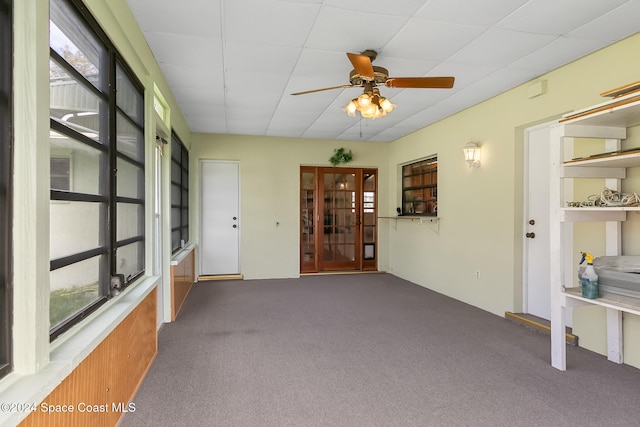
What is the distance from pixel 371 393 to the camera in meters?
2.26

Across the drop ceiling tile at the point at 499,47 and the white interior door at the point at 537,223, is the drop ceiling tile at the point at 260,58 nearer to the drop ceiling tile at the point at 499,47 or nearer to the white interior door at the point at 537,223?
the drop ceiling tile at the point at 499,47

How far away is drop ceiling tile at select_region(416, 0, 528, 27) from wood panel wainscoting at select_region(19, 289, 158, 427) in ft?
9.14

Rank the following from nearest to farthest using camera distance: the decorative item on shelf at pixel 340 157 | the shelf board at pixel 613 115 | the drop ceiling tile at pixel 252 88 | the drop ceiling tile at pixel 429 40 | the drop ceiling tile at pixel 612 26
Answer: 1. the shelf board at pixel 613 115
2. the drop ceiling tile at pixel 612 26
3. the drop ceiling tile at pixel 429 40
4. the drop ceiling tile at pixel 252 88
5. the decorative item on shelf at pixel 340 157

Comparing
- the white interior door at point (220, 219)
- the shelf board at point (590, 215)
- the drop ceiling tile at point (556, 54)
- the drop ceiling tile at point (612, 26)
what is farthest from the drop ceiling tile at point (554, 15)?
the white interior door at point (220, 219)

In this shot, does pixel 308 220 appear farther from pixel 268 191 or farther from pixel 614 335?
pixel 614 335

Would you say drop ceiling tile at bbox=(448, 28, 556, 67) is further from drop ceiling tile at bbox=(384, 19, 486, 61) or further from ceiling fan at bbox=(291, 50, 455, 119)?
ceiling fan at bbox=(291, 50, 455, 119)

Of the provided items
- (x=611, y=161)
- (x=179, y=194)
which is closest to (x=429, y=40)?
(x=611, y=161)

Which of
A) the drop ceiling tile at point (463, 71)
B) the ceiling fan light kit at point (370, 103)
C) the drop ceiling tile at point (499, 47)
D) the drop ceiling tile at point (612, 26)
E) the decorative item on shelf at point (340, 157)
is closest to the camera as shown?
the drop ceiling tile at point (612, 26)

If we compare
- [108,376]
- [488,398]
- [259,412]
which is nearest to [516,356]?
[488,398]

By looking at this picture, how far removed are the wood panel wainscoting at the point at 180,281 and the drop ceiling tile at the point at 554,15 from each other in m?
3.86

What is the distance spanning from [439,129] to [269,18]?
342cm

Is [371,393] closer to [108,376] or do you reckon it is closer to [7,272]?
[108,376]

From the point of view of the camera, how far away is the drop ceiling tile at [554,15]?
7.36 feet

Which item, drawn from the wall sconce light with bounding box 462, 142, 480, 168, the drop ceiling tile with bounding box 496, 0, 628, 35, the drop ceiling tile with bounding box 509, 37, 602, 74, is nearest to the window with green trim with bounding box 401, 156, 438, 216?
the wall sconce light with bounding box 462, 142, 480, 168
